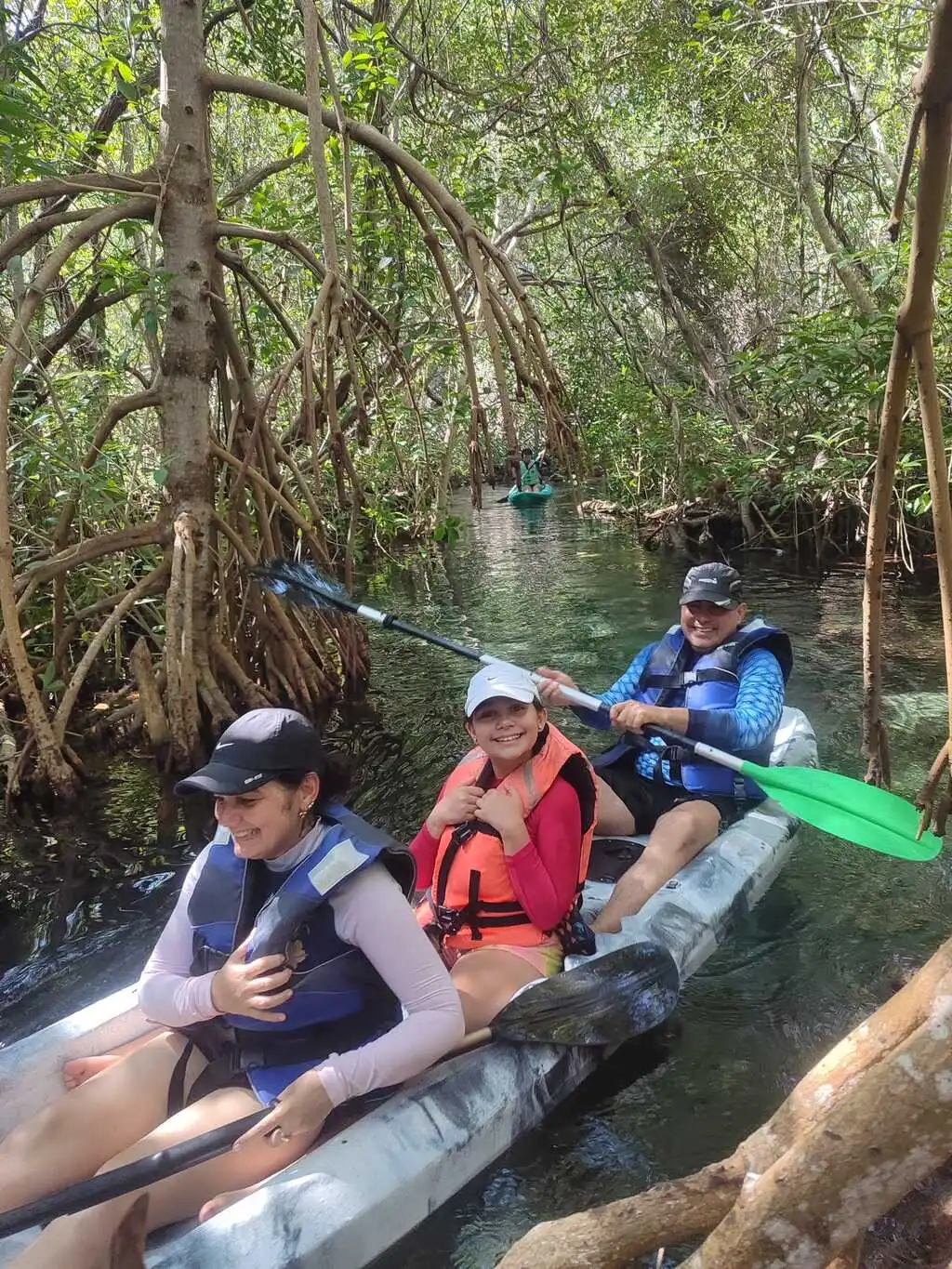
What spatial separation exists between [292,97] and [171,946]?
361 cm

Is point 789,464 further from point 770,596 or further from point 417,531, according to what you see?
point 417,531

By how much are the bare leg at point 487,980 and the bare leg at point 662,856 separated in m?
0.52

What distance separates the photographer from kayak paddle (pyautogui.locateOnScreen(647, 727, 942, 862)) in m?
2.90

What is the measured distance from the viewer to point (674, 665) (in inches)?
150

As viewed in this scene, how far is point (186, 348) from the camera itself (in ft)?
14.9

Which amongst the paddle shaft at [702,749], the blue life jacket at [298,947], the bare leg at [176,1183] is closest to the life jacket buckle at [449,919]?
the blue life jacket at [298,947]

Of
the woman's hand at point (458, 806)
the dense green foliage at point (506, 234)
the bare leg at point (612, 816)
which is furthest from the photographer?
the dense green foliage at point (506, 234)

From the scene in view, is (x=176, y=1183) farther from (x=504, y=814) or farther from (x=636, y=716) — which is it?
(x=636, y=716)

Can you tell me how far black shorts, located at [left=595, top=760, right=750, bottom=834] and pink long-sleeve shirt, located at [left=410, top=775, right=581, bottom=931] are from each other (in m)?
1.22

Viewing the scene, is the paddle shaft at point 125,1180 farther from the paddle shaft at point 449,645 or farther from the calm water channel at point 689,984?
the paddle shaft at point 449,645

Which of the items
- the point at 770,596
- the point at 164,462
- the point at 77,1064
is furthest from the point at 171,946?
the point at 770,596

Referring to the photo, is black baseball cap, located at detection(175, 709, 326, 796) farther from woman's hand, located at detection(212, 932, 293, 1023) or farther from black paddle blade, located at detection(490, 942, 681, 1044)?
black paddle blade, located at detection(490, 942, 681, 1044)

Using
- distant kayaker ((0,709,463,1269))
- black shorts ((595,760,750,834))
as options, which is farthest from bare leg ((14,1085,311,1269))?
black shorts ((595,760,750,834))

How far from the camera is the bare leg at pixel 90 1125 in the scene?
177 cm
